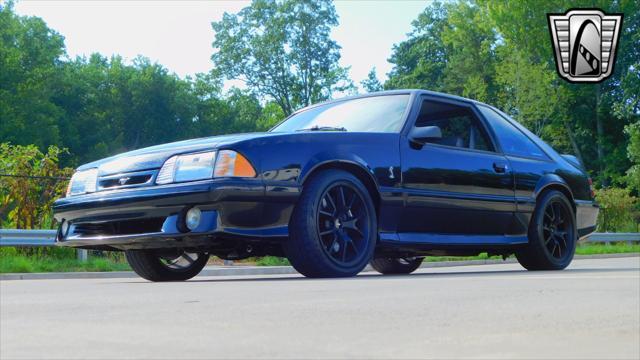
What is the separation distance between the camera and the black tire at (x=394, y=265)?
32.0ft

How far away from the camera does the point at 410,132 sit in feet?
25.6

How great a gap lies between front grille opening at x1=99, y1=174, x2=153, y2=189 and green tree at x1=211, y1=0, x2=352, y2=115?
56.3 metres

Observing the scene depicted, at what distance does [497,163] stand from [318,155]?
2.26 m

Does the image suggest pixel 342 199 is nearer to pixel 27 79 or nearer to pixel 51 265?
pixel 51 265

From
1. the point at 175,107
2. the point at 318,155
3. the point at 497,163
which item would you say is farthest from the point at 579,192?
the point at 175,107

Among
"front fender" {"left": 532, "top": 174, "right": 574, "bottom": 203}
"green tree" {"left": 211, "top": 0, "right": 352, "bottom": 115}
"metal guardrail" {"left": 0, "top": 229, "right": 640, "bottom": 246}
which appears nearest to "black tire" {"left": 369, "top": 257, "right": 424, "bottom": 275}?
"front fender" {"left": 532, "top": 174, "right": 574, "bottom": 203}

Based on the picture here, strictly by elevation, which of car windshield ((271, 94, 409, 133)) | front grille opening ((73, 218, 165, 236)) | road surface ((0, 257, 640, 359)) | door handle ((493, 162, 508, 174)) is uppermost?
car windshield ((271, 94, 409, 133))

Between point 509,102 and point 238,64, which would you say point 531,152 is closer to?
point 509,102

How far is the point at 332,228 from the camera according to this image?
708 cm

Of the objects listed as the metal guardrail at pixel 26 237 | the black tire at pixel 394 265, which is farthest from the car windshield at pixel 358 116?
the metal guardrail at pixel 26 237

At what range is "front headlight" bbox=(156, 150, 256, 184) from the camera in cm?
665

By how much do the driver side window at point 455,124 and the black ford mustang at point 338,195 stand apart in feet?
0.04

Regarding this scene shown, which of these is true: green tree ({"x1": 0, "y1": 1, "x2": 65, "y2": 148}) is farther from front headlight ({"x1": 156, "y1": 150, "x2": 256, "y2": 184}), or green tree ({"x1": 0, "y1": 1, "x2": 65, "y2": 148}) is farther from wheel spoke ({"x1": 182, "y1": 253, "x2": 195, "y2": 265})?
front headlight ({"x1": 156, "y1": 150, "x2": 256, "y2": 184})

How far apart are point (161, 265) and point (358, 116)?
2.09 metres
